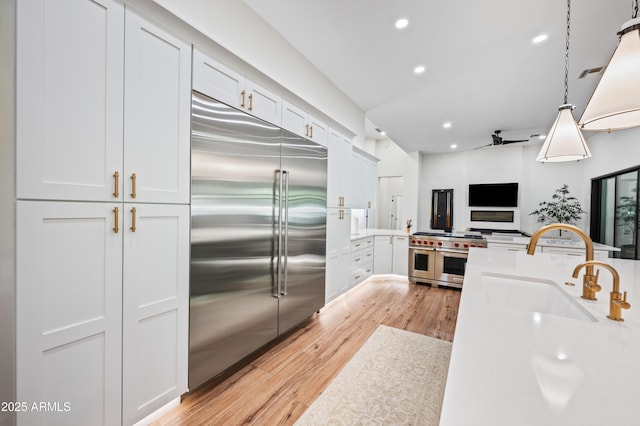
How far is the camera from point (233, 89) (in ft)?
6.57

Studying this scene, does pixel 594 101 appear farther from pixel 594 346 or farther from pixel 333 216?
pixel 333 216

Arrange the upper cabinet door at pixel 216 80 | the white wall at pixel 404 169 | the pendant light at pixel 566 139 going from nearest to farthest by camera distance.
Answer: the pendant light at pixel 566 139 < the upper cabinet door at pixel 216 80 < the white wall at pixel 404 169

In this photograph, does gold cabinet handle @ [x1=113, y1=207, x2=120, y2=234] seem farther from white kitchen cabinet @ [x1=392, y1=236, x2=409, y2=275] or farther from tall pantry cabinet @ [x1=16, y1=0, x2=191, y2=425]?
white kitchen cabinet @ [x1=392, y1=236, x2=409, y2=275]

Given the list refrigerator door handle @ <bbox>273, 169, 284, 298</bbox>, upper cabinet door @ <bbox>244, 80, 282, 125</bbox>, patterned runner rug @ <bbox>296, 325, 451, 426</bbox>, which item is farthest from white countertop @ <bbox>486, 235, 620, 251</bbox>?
upper cabinet door @ <bbox>244, 80, 282, 125</bbox>

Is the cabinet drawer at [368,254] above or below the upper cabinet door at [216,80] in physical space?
below

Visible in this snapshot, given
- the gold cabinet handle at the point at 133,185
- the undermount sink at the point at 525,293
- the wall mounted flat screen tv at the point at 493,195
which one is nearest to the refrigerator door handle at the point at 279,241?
the gold cabinet handle at the point at 133,185

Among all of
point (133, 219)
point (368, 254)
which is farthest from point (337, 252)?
point (133, 219)

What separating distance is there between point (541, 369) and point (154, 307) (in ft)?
5.79

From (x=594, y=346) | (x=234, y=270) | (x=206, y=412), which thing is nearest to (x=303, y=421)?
(x=206, y=412)

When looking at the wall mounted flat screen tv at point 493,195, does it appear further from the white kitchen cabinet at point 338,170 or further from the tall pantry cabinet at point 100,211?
the tall pantry cabinet at point 100,211

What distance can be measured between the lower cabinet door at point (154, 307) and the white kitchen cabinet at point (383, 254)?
390 cm

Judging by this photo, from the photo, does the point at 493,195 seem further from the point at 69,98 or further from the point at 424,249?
the point at 69,98

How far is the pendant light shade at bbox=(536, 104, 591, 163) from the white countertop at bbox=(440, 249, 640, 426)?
959 mm

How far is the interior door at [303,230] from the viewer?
258 cm
